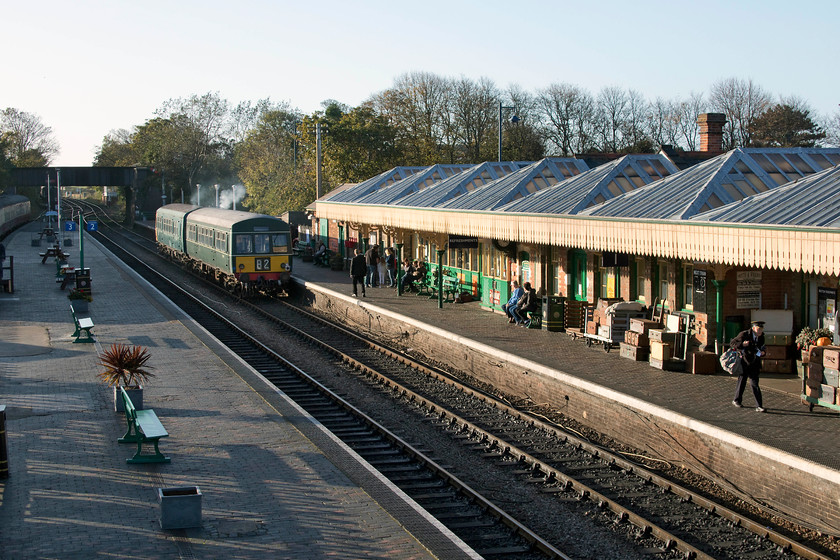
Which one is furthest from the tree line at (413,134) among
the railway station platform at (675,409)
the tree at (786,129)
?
the railway station platform at (675,409)

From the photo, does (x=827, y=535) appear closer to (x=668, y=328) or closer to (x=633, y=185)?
(x=668, y=328)

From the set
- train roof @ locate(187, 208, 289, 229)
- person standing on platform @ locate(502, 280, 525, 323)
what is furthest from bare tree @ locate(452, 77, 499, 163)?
person standing on platform @ locate(502, 280, 525, 323)

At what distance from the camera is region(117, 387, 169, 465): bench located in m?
11.1

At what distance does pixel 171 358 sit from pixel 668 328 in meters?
10.3

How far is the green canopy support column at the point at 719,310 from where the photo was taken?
48.0 feet

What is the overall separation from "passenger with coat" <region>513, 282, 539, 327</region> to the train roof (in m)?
13.2

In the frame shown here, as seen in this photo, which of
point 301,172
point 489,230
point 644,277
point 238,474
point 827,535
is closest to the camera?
point 827,535

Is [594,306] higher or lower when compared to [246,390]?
higher

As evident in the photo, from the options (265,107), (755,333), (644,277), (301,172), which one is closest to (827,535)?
(755,333)

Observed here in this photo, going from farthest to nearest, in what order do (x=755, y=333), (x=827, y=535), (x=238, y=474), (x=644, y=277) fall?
(x=644, y=277) → (x=755, y=333) → (x=238, y=474) → (x=827, y=535)

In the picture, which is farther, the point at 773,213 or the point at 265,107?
the point at 265,107

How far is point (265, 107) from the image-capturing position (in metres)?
96.3

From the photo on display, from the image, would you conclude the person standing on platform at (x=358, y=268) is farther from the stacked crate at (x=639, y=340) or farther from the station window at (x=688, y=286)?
the station window at (x=688, y=286)

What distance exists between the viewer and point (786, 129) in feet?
183
